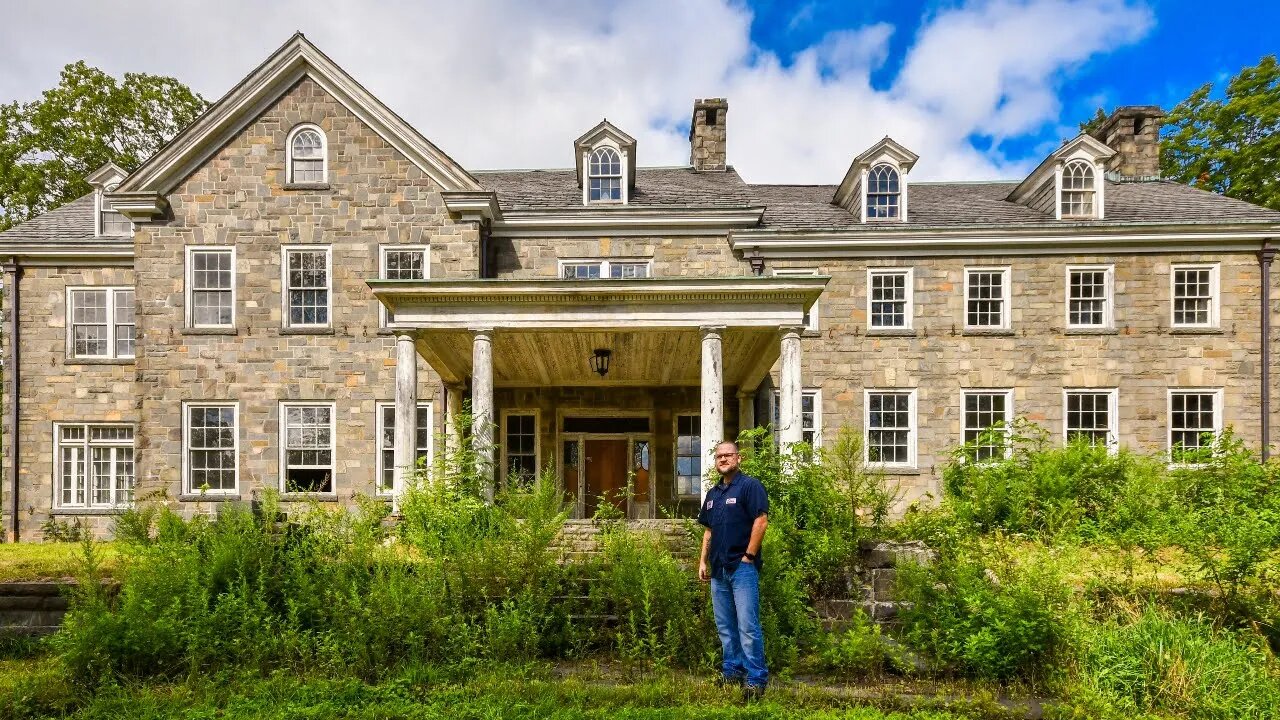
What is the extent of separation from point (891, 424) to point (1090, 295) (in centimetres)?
525

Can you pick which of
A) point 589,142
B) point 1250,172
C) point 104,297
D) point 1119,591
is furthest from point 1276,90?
point 104,297

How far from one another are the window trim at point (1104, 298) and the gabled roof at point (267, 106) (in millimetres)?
12884

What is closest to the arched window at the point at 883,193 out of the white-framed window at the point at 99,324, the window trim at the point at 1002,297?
the window trim at the point at 1002,297

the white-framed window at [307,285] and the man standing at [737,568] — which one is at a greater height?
the white-framed window at [307,285]

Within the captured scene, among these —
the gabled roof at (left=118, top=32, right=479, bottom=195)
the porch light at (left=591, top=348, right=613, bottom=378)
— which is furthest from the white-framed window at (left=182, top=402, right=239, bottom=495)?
the porch light at (left=591, top=348, right=613, bottom=378)

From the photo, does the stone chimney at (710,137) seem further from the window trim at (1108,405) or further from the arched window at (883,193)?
the window trim at (1108,405)

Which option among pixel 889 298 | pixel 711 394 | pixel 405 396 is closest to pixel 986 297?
pixel 889 298

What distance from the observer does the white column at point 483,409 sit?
886cm

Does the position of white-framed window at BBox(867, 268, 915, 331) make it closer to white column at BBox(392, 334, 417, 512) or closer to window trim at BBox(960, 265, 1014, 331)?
window trim at BBox(960, 265, 1014, 331)

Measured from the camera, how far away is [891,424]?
14.8 metres

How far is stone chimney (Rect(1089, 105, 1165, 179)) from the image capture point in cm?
1813

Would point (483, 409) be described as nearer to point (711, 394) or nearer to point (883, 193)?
point (711, 394)

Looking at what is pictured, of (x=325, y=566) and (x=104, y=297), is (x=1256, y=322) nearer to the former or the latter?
(x=325, y=566)

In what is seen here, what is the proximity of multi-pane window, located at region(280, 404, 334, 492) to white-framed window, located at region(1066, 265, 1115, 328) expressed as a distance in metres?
15.9
